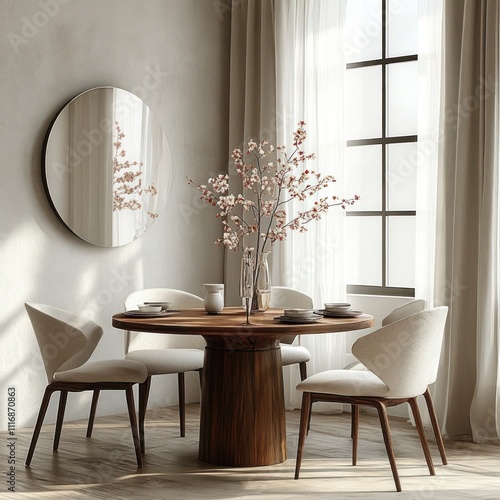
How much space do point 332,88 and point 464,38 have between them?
3.32 ft

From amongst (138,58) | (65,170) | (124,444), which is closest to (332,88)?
(138,58)

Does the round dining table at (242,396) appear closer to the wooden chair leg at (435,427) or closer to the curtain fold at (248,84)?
the wooden chair leg at (435,427)

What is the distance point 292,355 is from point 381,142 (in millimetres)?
1623

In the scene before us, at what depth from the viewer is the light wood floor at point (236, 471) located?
353 centimetres

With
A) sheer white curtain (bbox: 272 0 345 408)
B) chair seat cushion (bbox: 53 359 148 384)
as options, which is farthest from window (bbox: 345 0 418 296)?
chair seat cushion (bbox: 53 359 148 384)

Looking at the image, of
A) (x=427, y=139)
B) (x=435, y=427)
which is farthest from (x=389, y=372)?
(x=427, y=139)

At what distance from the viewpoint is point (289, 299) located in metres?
4.96

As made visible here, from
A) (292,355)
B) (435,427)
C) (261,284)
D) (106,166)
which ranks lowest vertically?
(435,427)

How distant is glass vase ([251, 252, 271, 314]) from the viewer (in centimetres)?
413

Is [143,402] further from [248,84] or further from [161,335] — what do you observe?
[248,84]

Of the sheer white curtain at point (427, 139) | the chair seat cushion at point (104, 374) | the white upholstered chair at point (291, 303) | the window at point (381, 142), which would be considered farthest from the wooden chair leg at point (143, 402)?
the sheer white curtain at point (427, 139)

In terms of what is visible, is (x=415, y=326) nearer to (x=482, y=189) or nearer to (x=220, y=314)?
(x=220, y=314)

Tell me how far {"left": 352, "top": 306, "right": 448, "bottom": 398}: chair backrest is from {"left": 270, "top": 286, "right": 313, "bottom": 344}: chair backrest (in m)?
1.34

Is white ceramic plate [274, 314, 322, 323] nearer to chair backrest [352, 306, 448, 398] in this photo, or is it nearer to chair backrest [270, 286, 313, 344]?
chair backrest [352, 306, 448, 398]
